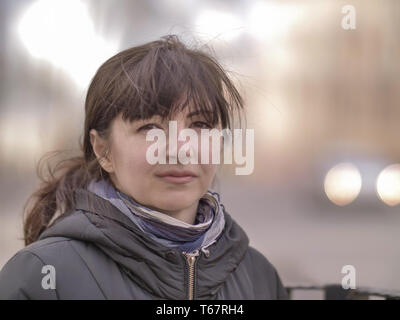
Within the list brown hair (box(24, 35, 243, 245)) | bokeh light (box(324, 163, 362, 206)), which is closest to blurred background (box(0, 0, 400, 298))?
bokeh light (box(324, 163, 362, 206))

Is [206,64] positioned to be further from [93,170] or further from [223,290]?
[223,290]

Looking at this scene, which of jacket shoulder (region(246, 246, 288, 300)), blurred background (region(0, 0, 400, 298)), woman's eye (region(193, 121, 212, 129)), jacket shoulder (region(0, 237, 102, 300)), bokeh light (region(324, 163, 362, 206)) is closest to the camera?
jacket shoulder (region(0, 237, 102, 300))

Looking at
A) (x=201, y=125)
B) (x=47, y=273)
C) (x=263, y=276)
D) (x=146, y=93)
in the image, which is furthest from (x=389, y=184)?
(x=47, y=273)

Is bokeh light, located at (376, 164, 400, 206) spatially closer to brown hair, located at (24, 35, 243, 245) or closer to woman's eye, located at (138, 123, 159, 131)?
brown hair, located at (24, 35, 243, 245)

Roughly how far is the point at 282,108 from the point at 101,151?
61 cm

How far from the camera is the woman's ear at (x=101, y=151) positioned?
96cm

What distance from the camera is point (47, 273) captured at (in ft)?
2.77

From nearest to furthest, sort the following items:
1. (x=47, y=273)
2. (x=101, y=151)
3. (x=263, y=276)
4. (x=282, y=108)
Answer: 1. (x=47, y=273)
2. (x=101, y=151)
3. (x=263, y=276)
4. (x=282, y=108)

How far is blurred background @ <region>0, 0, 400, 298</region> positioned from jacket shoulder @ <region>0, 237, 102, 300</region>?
419 millimetres

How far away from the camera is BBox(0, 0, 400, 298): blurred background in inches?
48.9

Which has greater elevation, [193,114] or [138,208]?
[193,114]

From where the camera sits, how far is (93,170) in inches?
40.5

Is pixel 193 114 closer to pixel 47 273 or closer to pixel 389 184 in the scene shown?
pixel 47 273
